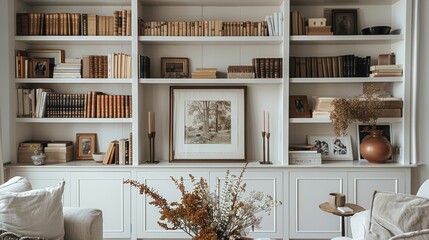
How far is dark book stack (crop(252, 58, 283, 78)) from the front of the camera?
4.04 metres

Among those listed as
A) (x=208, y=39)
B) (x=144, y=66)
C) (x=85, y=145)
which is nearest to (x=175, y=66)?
(x=144, y=66)

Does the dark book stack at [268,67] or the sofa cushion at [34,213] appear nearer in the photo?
the sofa cushion at [34,213]

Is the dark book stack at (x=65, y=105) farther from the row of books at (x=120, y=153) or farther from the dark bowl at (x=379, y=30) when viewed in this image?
the dark bowl at (x=379, y=30)

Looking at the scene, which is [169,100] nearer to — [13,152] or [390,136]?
[13,152]

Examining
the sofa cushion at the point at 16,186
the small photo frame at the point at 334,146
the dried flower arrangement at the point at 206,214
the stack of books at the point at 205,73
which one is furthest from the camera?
the small photo frame at the point at 334,146

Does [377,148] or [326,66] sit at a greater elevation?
[326,66]

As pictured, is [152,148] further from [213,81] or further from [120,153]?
[213,81]

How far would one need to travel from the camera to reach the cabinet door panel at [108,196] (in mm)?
4004

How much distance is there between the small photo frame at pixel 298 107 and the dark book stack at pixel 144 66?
1449mm

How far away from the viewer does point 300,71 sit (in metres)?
4.12

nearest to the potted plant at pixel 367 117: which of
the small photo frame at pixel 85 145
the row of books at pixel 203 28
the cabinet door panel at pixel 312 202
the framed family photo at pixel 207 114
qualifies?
the cabinet door panel at pixel 312 202

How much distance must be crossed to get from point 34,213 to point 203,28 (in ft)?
7.60

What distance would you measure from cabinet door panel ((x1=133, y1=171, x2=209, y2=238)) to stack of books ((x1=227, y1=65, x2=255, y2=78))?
981 millimetres

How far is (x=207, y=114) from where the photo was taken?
423 cm
